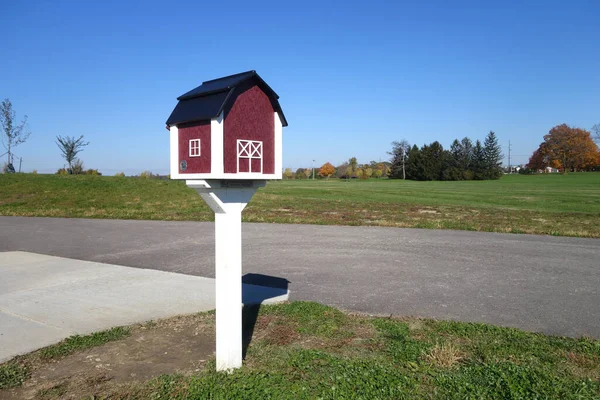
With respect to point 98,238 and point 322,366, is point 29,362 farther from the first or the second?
point 98,238

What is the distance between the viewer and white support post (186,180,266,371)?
12.5 feet

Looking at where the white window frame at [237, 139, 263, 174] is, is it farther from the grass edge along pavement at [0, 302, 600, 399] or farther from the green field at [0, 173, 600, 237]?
the green field at [0, 173, 600, 237]

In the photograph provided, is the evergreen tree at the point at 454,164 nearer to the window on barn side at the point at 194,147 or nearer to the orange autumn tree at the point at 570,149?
the orange autumn tree at the point at 570,149

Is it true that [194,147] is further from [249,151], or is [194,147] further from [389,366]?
[389,366]

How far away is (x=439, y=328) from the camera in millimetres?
4902

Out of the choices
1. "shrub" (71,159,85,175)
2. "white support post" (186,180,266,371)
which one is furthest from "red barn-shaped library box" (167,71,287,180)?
"shrub" (71,159,85,175)

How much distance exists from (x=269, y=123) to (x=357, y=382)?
243 cm

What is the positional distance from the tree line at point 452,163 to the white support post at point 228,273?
75.5m

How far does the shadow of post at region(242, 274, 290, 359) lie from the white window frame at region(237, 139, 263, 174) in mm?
1888

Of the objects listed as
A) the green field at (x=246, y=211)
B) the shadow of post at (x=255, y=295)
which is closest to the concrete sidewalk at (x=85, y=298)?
the shadow of post at (x=255, y=295)

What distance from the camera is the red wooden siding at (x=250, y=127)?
374 cm

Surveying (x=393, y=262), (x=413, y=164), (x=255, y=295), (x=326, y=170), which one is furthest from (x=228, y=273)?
(x=326, y=170)

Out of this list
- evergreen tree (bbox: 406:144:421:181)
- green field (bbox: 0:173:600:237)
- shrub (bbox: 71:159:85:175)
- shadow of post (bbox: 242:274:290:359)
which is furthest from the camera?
evergreen tree (bbox: 406:144:421:181)

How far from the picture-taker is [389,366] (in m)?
3.81
